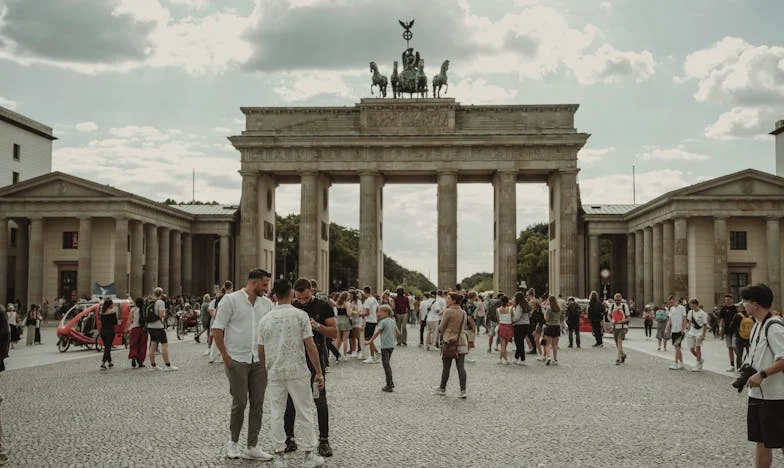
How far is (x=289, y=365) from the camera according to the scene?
34.0 ft

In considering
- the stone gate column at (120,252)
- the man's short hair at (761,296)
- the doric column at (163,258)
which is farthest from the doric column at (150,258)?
the man's short hair at (761,296)

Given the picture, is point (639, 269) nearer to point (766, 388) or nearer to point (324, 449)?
point (324, 449)

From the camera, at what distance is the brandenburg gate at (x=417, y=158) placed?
65.7 m

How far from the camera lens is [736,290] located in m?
57.6

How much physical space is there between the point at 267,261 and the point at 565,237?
25036mm

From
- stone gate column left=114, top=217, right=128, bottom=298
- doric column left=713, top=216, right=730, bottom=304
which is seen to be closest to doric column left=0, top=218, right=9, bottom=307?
stone gate column left=114, top=217, right=128, bottom=298

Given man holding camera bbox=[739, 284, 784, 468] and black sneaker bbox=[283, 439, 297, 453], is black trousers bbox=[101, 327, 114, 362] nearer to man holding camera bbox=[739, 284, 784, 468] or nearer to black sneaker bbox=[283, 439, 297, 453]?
black sneaker bbox=[283, 439, 297, 453]

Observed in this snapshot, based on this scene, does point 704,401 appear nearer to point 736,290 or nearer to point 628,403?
point 628,403

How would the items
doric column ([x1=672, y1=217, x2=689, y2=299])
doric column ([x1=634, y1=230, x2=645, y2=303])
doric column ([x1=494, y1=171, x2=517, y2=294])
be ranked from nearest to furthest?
1. doric column ([x1=672, y1=217, x2=689, y2=299])
2. doric column ([x1=494, y1=171, x2=517, y2=294])
3. doric column ([x1=634, y1=230, x2=645, y2=303])

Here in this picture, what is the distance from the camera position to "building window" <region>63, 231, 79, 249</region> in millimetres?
61031

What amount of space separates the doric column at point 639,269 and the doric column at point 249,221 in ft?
99.9

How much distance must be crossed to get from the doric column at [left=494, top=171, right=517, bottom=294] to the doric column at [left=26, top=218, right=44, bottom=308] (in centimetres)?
2931

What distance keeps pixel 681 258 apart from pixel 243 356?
164 ft

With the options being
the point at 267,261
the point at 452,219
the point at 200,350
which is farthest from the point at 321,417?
the point at 267,261
